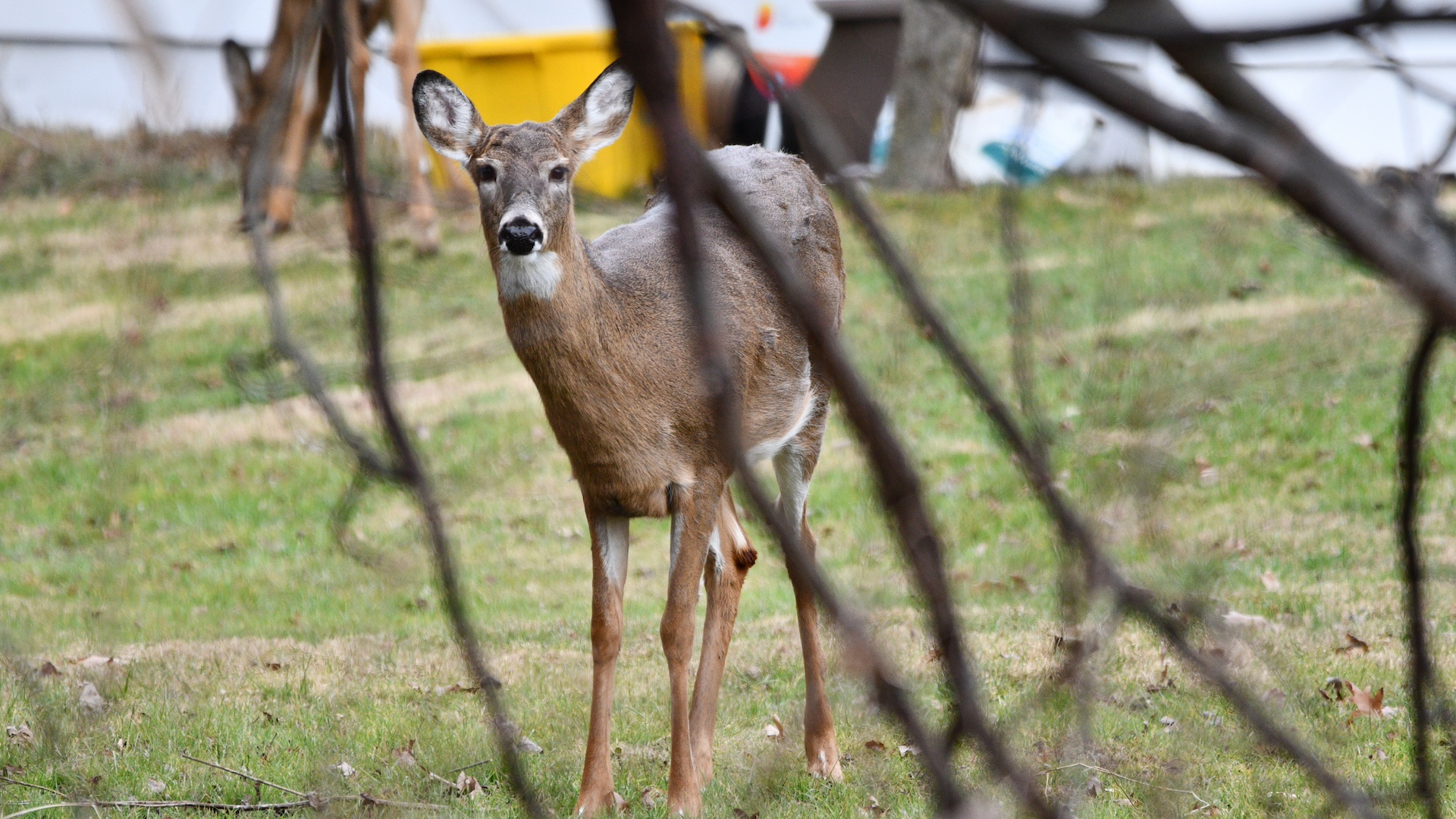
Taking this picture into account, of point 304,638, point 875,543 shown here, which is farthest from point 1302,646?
point 304,638

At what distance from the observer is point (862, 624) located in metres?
0.93

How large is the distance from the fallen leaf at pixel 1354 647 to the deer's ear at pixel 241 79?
15.9ft

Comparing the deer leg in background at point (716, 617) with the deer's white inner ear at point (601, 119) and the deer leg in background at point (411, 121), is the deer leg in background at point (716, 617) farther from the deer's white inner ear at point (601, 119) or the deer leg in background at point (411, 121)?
the deer leg in background at point (411, 121)

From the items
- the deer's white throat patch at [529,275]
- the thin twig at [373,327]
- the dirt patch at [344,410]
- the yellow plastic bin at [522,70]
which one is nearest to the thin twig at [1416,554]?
the thin twig at [373,327]

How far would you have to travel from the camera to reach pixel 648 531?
355 inches

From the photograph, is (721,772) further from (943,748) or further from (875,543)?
(943,748)

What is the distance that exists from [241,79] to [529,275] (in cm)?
170

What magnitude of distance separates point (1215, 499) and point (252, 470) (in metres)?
6.01

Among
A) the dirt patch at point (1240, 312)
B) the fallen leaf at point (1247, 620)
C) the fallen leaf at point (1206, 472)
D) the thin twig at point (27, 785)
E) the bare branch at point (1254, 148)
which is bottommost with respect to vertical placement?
the dirt patch at point (1240, 312)

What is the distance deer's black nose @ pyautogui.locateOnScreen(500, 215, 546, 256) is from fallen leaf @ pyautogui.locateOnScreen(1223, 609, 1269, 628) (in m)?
3.33

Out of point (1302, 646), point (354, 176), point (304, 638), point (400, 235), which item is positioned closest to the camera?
point (354, 176)

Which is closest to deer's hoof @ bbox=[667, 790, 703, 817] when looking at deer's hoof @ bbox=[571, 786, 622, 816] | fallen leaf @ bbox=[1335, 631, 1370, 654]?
deer's hoof @ bbox=[571, 786, 622, 816]

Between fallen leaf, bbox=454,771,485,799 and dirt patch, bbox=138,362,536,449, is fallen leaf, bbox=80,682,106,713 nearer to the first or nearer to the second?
fallen leaf, bbox=454,771,485,799

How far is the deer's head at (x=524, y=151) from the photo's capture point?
402cm
